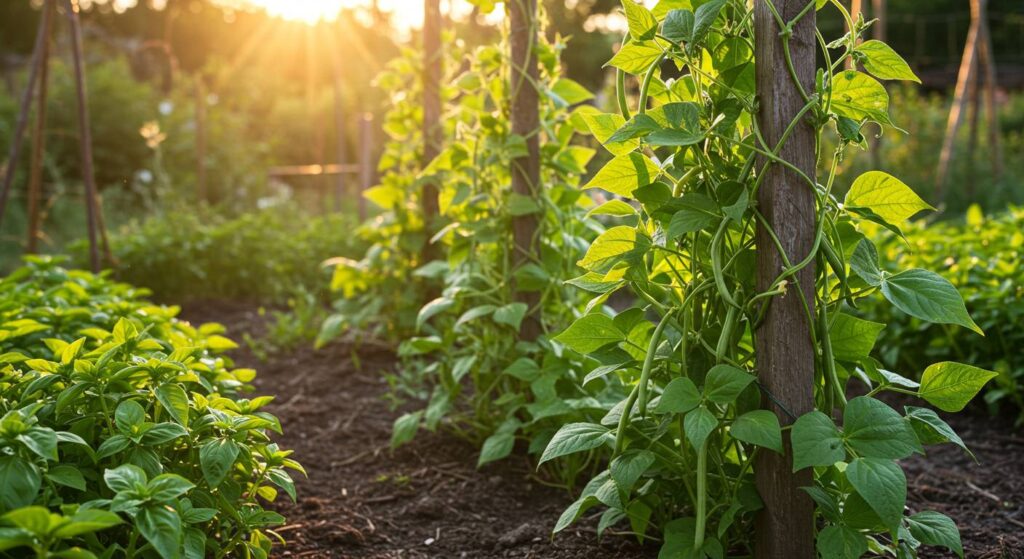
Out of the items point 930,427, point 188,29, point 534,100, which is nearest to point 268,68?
point 188,29

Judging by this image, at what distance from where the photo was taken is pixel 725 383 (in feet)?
5.09

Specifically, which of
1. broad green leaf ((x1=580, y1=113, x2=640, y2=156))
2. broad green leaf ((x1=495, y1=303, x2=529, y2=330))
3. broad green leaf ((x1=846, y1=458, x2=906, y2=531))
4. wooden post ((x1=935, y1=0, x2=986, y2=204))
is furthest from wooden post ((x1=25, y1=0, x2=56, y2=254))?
wooden post ((x1=935, y1=0, x2=986, y2=204))

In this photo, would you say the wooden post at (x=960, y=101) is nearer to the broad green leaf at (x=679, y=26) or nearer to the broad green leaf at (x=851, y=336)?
the broad green leaf at (x=851, y=336)

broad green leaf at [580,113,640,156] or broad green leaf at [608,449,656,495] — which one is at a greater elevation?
broad green leaf at [580,113,640,156]

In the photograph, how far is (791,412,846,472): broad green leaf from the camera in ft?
4.63

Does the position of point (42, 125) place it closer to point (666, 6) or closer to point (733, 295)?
point (666, 6)

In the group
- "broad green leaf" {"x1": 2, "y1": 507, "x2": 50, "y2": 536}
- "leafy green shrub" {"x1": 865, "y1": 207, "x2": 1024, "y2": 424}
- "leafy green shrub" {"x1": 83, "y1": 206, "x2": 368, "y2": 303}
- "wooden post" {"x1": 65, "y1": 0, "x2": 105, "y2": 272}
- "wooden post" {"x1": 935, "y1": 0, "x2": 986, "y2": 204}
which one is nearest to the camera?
"broad green leaf" {"x1": 2, "y1": 507, "x2": 50, "y2": 536}

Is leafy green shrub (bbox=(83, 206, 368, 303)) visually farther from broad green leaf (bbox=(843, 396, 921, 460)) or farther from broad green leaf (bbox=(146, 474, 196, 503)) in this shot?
broad green leaf (bbox=(843, 396, 921, 460))

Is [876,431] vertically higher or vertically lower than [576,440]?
higher

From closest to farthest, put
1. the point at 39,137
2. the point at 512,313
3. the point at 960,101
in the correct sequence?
the point at 512,313, the point at 39,137, the point at 960,101

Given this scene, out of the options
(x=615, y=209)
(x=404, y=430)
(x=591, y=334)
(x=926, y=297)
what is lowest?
(x=404, y=430)

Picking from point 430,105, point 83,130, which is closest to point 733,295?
point 430,105

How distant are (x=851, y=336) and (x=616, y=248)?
19.1 inches

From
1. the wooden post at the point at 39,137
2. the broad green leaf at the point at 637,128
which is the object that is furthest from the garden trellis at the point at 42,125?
the broad green leaf at the point at 637,128
